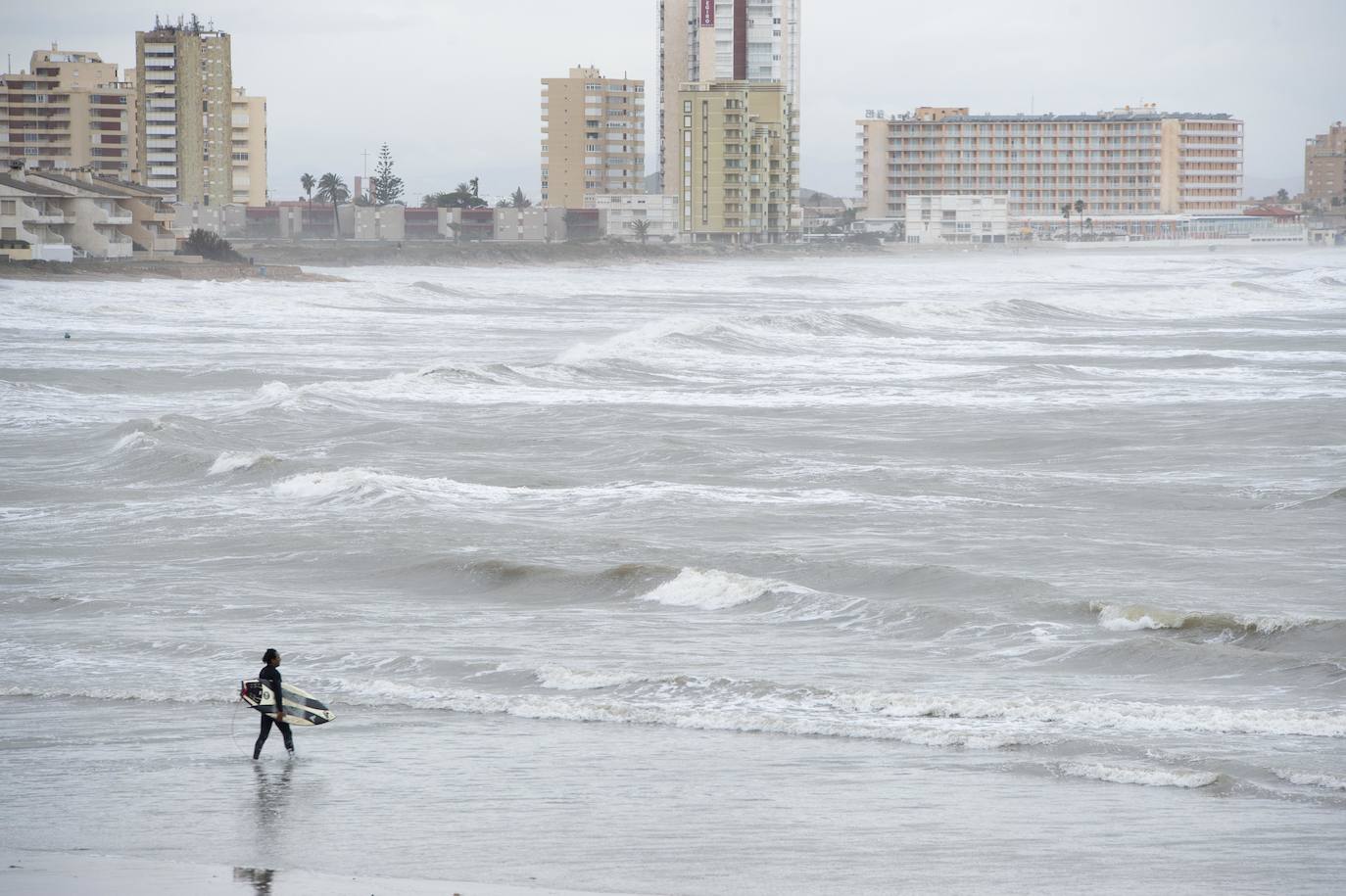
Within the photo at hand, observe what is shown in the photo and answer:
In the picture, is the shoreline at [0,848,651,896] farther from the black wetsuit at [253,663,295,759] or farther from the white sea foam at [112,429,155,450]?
the white sea foam at [112,429,155,450]

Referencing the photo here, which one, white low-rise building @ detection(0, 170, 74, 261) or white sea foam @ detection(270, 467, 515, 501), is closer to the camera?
white sea foam @ detection(270, 467, 515, 501)

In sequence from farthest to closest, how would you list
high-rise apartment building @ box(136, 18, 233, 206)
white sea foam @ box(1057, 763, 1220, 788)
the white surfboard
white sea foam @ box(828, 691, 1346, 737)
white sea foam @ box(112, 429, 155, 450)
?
1. high-rise apartment building @ box(136, 18, 233, 206)
2. white sea foam @ box(112, 429, 155, 450)
3. white sea foam @ box(828, 691, 1346, 737)
4. the white surfboard
5. white sea foam @ box(1057, 763, 1220, 788)

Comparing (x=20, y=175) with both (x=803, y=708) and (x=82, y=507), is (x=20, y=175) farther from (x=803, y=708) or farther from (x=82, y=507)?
(x=803, y=708)

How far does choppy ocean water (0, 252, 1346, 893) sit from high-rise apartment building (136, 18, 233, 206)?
11761 centimetres

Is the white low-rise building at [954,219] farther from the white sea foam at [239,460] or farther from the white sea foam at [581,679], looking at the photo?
the white sea foam at [581,679]

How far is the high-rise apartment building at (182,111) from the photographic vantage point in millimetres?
144125

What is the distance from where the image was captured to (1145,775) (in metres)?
9.25

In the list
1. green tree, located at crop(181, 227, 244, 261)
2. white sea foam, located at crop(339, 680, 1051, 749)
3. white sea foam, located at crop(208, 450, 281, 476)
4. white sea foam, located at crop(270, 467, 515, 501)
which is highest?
green tree, located at crop(181, 227, 244, 261)

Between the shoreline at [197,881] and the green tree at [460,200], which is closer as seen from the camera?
the shoreline at [197,881]

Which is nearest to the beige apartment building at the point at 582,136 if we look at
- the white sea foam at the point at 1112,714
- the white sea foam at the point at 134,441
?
the white sea foam at the point at 134,441

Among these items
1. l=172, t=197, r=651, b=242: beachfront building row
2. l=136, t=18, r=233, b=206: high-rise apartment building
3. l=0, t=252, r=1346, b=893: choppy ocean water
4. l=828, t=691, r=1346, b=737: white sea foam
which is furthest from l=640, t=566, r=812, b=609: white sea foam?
l=136, t=18, r=233, b=206: high-rise apartment building

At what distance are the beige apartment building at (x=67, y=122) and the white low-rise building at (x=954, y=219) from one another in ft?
259

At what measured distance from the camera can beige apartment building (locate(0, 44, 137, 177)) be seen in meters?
155

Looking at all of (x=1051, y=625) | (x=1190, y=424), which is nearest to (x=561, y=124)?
(x=1190, y=424)
